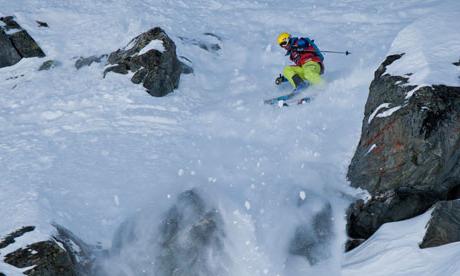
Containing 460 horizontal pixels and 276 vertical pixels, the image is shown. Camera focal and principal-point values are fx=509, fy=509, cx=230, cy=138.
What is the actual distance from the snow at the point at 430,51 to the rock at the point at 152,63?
648cm

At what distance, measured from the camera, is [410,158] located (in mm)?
8930

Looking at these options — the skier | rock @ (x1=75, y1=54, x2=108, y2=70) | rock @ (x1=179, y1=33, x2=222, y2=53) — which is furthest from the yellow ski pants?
rock @ (x1=75, y1=54, x2=108, y2=70)

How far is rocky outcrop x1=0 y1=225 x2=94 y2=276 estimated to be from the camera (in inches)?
287

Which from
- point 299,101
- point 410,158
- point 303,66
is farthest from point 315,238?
point 303,66

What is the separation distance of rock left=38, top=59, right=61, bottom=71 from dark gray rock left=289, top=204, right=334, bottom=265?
408 inches

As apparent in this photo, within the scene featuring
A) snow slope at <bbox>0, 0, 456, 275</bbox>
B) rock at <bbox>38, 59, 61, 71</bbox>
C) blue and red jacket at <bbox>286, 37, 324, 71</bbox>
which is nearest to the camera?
snow slope at <bbox>0, 0, 456, 275</bbox>

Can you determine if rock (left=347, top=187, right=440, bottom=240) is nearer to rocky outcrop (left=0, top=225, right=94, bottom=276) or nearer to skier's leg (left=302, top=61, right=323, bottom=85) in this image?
rocky outcrop (left=0, top=225, right=94, bottom=276)

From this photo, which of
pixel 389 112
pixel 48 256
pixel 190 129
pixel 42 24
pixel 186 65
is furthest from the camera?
pixel 42 24

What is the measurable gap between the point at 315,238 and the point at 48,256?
4.65 meters

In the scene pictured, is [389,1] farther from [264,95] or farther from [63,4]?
[63,4]

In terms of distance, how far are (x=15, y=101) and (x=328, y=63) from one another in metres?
9.77

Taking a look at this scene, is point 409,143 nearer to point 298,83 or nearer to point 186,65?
point 298,83

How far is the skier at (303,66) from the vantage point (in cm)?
1439

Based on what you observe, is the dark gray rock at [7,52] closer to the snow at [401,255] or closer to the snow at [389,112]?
the snow at [389,112]
